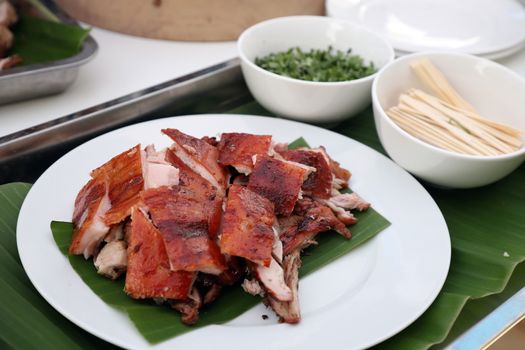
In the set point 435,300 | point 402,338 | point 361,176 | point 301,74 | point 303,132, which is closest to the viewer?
point 402,338

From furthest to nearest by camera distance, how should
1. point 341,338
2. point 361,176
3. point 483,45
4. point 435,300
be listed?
point 483,45 → point 361,176 → point 435,300 → point 341,338

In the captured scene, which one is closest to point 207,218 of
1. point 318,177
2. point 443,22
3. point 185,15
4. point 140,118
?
point 318,177

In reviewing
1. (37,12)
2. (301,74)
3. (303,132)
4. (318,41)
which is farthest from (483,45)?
(37,12)

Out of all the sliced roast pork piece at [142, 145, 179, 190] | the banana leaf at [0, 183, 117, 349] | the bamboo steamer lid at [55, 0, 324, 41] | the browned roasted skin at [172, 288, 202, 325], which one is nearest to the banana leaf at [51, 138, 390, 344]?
the browned roasted skin at [172, 288, 202, 325]

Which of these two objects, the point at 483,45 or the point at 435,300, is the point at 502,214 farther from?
the point at 483,45

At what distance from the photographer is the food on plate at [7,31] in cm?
233

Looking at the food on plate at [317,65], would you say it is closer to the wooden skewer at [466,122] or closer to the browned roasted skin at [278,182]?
the wooden skewer at [466,122]

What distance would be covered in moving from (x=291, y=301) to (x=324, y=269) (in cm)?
23

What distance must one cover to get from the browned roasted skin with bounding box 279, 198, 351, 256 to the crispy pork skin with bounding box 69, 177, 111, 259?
1.62 feet

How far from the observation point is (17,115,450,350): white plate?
1371 mm

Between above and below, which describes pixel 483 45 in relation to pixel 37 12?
below

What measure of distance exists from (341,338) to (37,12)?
204 cm

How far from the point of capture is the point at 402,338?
1.48 metres

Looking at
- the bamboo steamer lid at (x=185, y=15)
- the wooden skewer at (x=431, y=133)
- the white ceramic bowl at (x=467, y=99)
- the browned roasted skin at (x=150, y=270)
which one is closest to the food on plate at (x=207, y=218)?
the browned roasted skin at (x=150, y=270)
